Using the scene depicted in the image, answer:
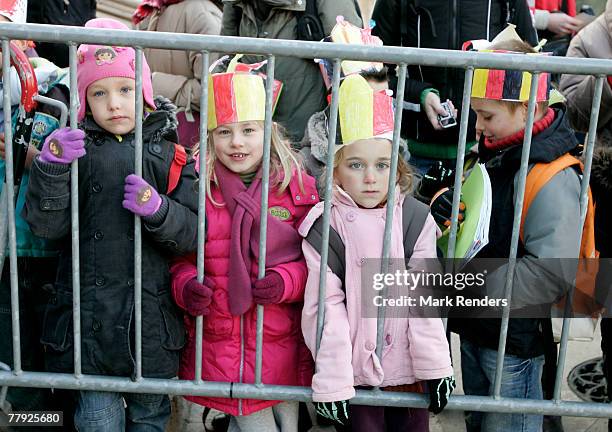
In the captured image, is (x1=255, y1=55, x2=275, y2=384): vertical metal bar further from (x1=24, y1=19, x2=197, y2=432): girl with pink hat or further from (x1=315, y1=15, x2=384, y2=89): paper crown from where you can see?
(x1=315, y1=15, x2=384, y2=89): paper crown

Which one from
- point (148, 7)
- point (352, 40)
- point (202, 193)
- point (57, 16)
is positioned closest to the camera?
point (202, 193)

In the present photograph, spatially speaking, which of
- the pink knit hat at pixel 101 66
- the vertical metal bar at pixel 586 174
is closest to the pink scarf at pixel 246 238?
the pink knit hat at pixel 101 66

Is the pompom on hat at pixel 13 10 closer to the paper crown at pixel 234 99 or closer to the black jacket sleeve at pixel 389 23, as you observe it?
the paper crown at pixel 234 99

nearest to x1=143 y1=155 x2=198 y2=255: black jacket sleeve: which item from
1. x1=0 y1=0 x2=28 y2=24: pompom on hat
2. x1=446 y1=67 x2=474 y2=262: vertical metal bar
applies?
x1=446 y1=67 x2=474 y2=262: vertical metal bar

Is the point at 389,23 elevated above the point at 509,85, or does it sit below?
above

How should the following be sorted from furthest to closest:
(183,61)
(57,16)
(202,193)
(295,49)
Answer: (183,61), (57,16), (202,193), (295,49)

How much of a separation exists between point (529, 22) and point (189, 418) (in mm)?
2759

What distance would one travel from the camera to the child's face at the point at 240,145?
3078 mm

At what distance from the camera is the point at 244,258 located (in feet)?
9.86

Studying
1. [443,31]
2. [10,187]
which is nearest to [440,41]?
[443,31]

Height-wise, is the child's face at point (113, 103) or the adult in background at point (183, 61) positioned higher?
the adult in background at point (183, 61)

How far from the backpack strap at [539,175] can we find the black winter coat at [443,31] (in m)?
1.13

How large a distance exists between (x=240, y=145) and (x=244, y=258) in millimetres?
423

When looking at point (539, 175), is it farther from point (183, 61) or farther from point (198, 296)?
point (183, 61)
